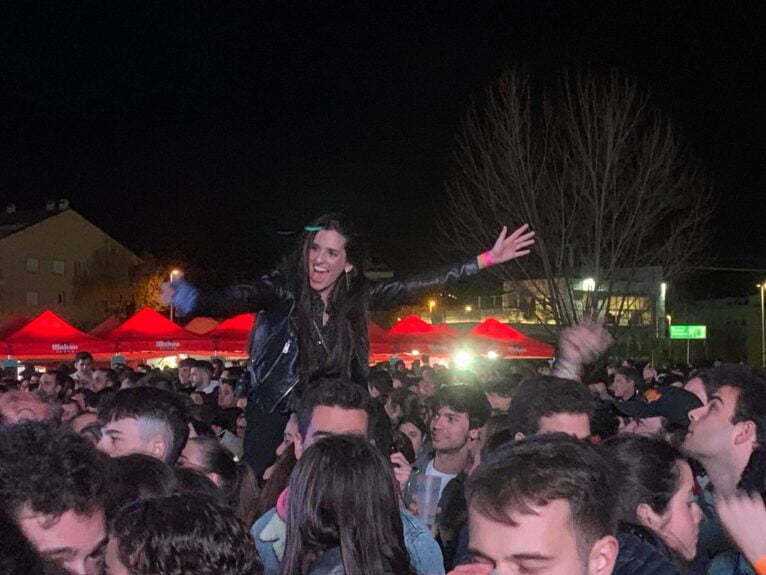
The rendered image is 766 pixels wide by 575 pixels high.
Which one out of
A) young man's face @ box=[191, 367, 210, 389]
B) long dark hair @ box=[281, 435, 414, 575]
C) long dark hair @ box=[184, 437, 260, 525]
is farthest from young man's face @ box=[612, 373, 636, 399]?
long dark hair @ box=[281, 435, 414, 575]

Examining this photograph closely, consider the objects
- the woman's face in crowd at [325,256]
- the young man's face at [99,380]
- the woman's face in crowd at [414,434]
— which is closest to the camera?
the woman's face in crowd at [325,256]

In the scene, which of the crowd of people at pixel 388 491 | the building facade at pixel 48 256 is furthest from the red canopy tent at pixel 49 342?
the building facade at pixel 48 256

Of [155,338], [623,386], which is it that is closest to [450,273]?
[623,386]

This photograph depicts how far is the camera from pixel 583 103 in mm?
27047

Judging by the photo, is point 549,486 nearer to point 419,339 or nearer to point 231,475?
point 231,475

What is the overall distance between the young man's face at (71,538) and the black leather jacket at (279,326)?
2285mm

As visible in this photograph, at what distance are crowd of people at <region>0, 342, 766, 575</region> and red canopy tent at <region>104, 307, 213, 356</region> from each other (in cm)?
1507

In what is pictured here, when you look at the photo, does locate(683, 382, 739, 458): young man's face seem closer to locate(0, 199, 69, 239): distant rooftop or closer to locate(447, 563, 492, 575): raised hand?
locate(447, 563, 492, 575): raised hand

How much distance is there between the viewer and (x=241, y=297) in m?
5.22

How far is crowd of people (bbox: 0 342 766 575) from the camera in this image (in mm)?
2564

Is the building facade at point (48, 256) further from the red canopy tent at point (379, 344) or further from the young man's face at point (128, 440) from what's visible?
the young man's face at point (128, 440)

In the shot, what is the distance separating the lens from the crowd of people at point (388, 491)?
2564 millimetres

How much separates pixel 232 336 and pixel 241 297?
58.5 feet

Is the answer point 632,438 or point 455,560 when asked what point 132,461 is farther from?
point 632,438
